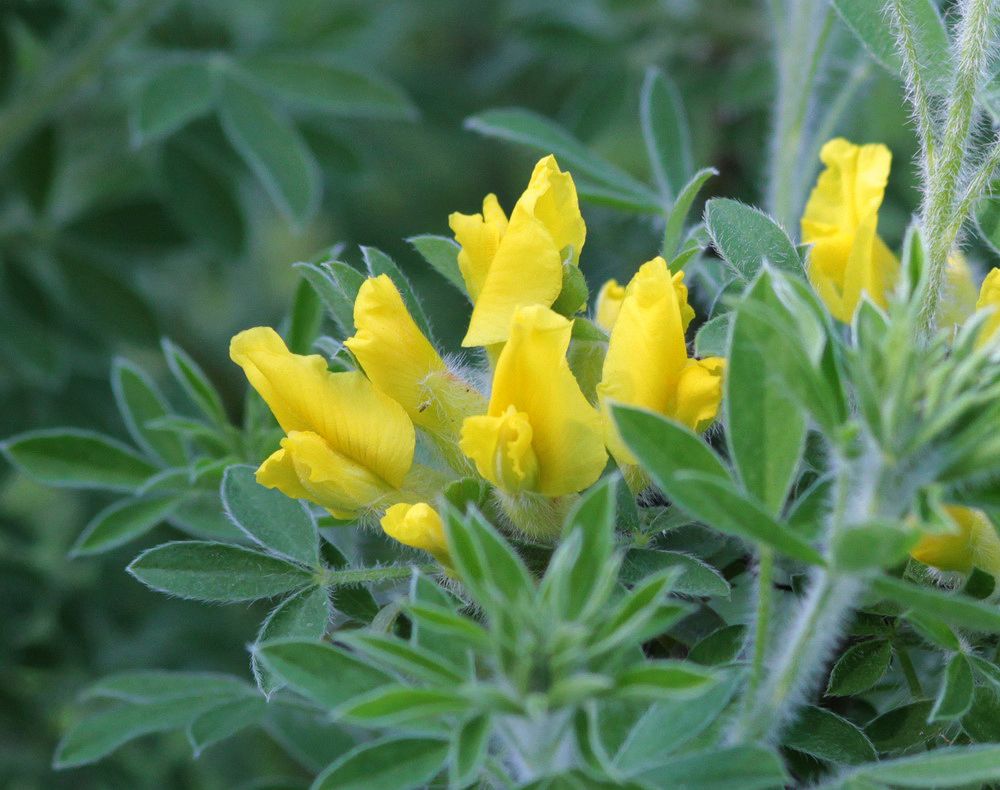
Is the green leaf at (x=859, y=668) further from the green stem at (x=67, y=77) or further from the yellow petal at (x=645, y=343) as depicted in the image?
the green stem at (x=67, y=77)

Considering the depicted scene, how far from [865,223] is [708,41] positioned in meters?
1.76

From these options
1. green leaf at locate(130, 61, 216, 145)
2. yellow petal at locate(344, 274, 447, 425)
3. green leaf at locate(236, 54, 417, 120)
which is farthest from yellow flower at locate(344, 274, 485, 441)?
green leaf at locate(236, 54, 417, 120)

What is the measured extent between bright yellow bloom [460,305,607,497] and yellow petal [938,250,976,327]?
0.41 metres

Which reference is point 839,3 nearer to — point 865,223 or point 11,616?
point 865,223

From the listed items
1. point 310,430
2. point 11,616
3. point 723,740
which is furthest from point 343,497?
point 11,616

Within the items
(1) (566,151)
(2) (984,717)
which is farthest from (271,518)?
(1) (566,151)

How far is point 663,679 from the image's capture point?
2.51 ft

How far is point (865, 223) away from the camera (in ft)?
3.73

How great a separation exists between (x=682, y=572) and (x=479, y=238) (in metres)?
0.33

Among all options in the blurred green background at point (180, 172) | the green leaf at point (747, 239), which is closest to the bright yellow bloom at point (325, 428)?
the green leaf at point (747, 239)

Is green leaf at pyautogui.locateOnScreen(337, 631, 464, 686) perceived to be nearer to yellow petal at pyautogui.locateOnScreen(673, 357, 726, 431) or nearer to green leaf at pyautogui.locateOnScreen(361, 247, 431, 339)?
yellow petal at pyautogui.locateOnScreen(673, 357, 726, 431)

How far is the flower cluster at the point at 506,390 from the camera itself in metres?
0.96

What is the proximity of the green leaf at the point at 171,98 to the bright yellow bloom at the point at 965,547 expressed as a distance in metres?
1.41

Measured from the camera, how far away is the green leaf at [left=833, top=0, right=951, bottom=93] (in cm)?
114
